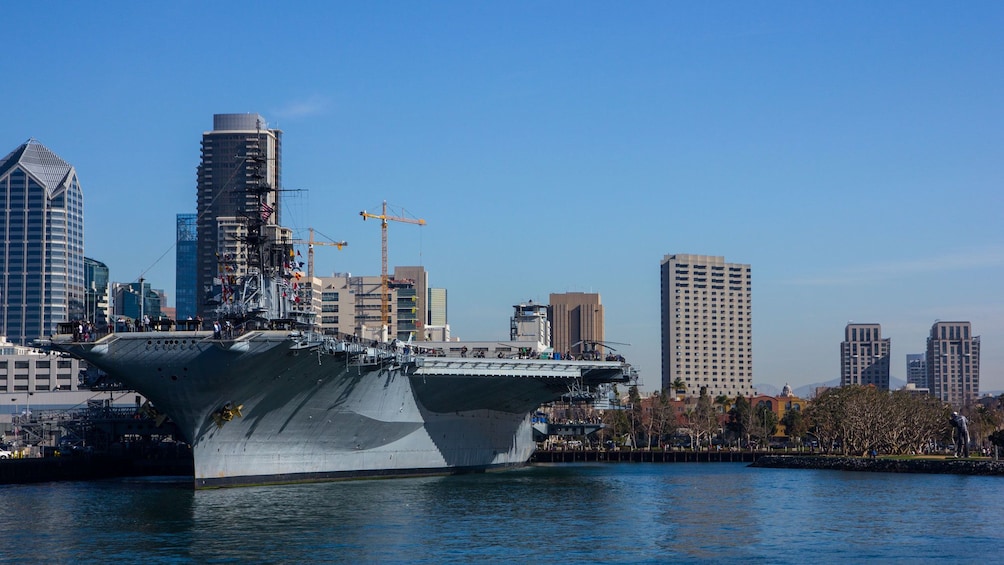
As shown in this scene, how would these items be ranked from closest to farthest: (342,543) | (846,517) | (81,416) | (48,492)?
(342,543) → (846,517) → (48,492) → (81,416)

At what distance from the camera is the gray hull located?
1805 inches

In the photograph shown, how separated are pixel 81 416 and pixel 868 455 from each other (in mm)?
52382

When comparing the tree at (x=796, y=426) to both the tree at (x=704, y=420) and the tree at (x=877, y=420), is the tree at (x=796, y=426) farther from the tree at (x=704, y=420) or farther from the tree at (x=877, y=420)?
the tree at (x=877, y=420)

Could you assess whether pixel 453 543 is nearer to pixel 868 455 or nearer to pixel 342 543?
pixel 342 543

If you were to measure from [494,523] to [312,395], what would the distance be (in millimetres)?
13091

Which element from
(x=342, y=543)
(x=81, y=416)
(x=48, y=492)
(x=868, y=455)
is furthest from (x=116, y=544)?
(x=868, y=455)

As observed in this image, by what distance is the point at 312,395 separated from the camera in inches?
1973

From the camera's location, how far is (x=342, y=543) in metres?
34.5

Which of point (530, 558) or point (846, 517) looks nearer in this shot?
point (530, 558)

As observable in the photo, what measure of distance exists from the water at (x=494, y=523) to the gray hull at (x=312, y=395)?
5.59ft

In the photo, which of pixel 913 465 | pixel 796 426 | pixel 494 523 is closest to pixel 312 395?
Answer: pixel 494 523

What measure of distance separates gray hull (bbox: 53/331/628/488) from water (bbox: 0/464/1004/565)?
1705 millimetres

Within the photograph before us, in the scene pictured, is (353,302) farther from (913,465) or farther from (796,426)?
(913,465)

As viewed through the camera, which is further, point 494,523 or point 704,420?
point 704,420
